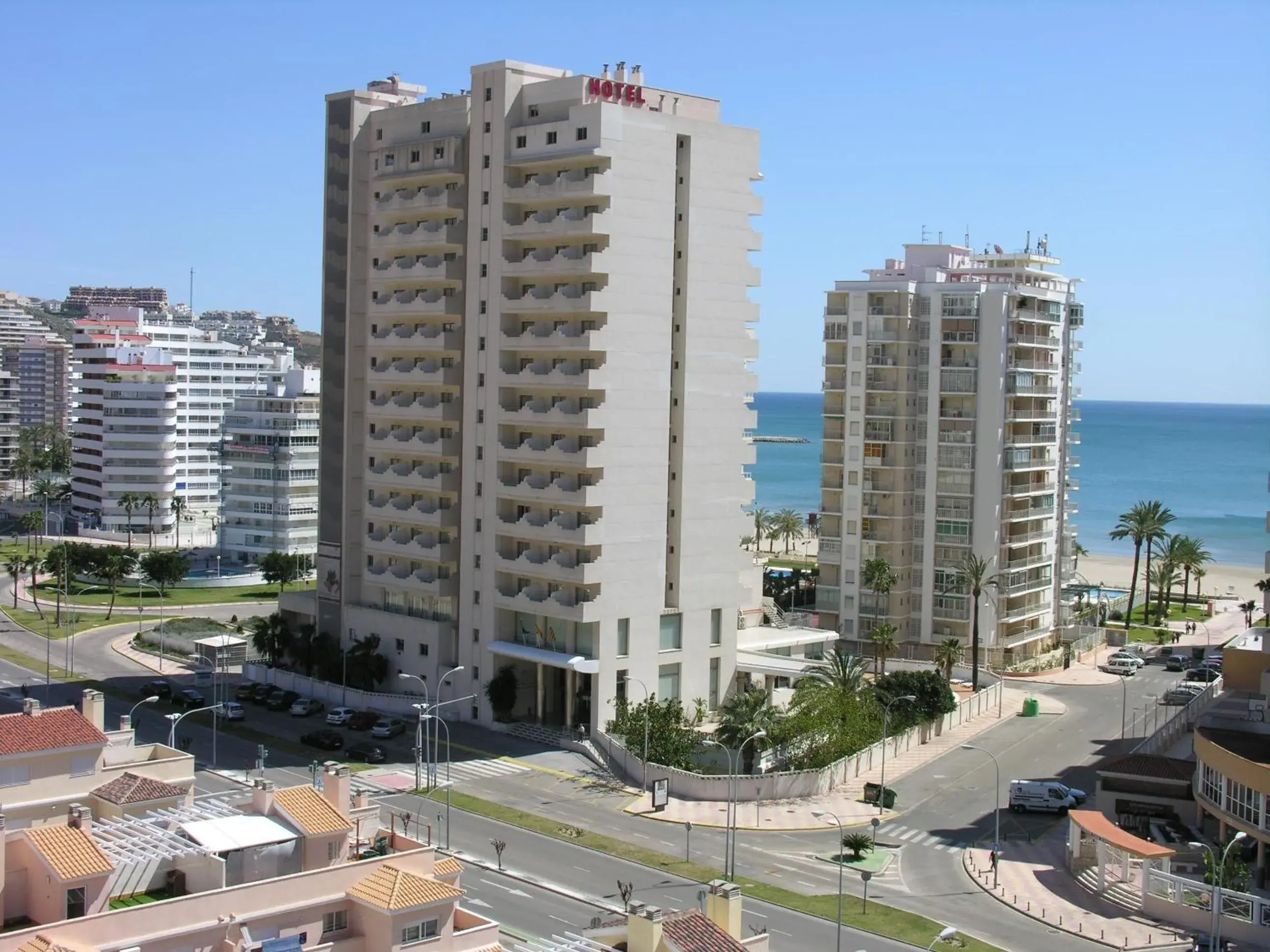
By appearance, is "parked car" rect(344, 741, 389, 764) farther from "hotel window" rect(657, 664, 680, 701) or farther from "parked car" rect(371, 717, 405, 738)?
"hotel window" rect(657, 664, 680, 701)

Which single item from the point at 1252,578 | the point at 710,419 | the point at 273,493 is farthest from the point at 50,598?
the point at 1252,578

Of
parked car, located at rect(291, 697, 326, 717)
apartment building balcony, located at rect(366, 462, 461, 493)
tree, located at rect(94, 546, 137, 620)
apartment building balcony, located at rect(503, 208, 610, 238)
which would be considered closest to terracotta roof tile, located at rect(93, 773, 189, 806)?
parked car, located at rect(291, 697, 326, 717)

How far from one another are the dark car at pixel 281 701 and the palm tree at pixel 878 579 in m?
42.6

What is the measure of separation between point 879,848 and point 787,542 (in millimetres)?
121771

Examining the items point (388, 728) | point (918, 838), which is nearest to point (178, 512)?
point (388, 728)

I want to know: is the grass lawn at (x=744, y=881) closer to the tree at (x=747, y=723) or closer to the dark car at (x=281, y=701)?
the tree at (x=747, y=723)

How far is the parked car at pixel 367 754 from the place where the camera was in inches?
3300

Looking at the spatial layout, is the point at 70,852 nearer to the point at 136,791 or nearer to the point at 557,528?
the point at 136,791

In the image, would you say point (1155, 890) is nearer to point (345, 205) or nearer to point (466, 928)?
point (466, 928)

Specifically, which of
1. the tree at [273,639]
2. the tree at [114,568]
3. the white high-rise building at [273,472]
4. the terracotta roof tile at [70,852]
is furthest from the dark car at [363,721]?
the white high-rise building at [273,472]

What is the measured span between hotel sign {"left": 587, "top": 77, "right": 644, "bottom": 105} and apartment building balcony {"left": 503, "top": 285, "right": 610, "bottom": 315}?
1118 cm

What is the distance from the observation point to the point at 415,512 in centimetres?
9750

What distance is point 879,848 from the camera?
71.1 m

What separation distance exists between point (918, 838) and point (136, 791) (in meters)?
37.8
